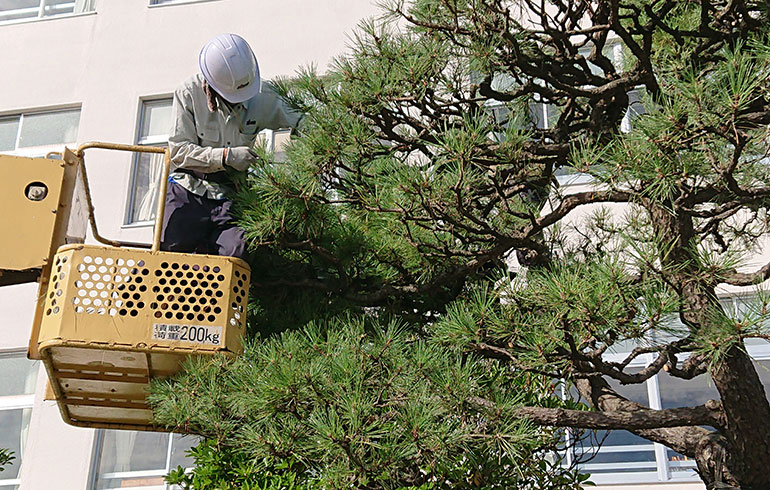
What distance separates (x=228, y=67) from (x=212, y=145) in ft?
1.29

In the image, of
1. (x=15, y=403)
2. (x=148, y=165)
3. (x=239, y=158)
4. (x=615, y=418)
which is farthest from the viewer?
(x=148, y=165)

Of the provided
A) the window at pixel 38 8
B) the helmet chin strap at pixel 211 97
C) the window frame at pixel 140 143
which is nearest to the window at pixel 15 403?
the window frame at pixel 140 143

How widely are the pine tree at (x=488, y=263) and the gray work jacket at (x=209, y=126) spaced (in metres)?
0.17

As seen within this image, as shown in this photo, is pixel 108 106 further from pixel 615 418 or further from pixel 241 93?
pixel 615 418

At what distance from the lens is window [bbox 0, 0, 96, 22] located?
10.8 metres

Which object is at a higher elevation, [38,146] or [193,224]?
[38,146]

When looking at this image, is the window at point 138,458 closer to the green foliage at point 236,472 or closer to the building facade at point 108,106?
the building facade at point 108,106

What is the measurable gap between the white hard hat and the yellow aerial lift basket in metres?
0.55

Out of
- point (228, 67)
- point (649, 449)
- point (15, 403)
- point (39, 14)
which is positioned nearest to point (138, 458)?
point (15, 403)

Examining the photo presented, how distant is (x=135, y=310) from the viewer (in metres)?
4.28

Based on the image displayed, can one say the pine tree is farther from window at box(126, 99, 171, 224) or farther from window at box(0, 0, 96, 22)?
window at box(0, 0, 96, 22)

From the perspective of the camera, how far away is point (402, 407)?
146 inches

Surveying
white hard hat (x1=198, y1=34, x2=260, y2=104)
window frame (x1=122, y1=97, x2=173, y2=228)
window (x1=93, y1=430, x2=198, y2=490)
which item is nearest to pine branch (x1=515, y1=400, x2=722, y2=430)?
white hard hat (x1=198, y1=34, x2=260, y2=104)

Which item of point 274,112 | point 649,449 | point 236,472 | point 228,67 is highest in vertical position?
point 228,67
